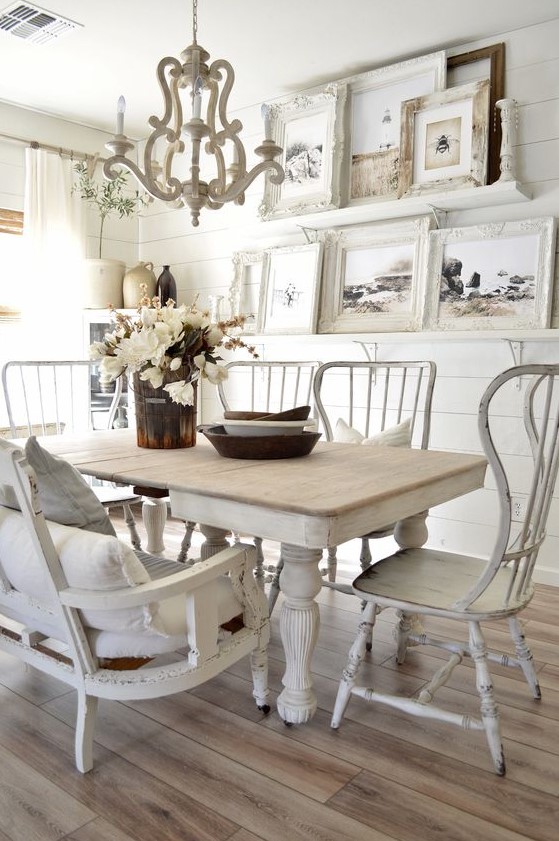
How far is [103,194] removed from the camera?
457 centimetres

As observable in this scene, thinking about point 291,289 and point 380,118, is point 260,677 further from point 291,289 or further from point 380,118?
point 380,118

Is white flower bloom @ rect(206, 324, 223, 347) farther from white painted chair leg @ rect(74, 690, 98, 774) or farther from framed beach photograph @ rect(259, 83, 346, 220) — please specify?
framed beach photograph @ rect(259, 83, 346, 220)

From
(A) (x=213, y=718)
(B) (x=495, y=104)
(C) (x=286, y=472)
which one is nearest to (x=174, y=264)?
(B) (x=495, y=104)

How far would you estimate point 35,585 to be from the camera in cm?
159

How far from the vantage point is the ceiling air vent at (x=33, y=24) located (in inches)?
120

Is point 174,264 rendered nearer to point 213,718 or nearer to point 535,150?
point 535,150

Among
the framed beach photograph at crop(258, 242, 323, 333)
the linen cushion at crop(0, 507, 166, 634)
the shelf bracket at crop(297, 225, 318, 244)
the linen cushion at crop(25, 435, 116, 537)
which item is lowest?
the linen cushion at crop(0, 507, 166, 634)

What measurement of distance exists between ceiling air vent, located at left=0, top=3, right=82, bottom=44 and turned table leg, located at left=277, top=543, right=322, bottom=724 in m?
2.78

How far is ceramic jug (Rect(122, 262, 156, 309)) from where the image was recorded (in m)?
4.32

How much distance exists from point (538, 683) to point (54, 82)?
3956 mm

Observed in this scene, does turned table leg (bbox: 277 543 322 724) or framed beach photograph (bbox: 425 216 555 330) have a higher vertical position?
framed beach photograph (bbox: 425 216 555 330)

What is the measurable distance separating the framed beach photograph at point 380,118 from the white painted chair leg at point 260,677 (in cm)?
256

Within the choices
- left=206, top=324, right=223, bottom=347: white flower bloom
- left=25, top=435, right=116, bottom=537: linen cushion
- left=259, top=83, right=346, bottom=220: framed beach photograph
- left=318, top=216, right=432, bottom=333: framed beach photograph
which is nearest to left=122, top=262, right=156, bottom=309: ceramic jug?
left=259, top=83, right=346, bottom=220: framed beach photograph

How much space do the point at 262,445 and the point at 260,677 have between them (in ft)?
2.26
